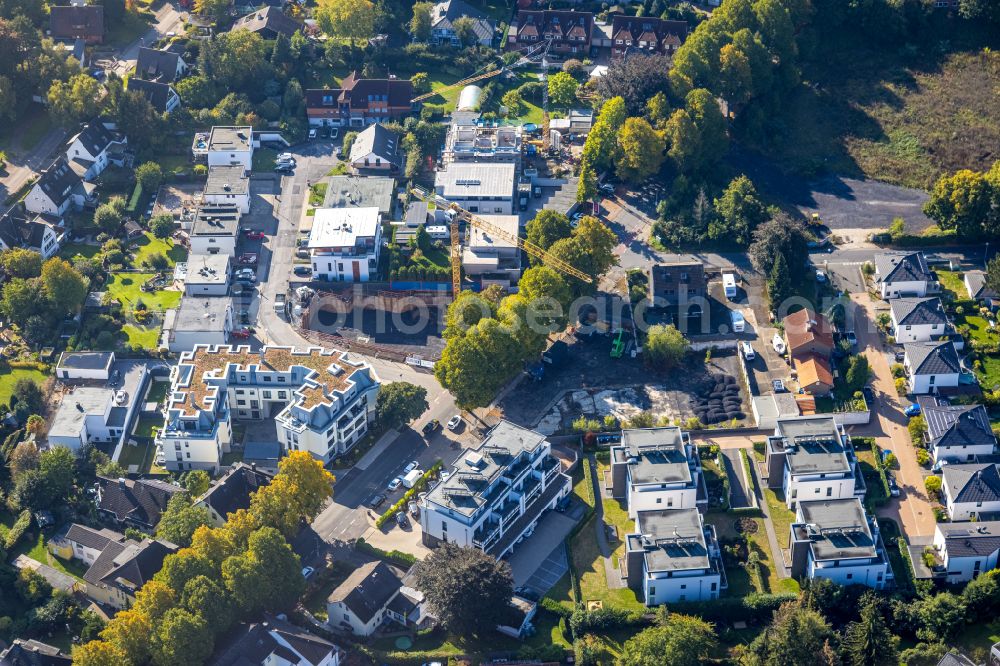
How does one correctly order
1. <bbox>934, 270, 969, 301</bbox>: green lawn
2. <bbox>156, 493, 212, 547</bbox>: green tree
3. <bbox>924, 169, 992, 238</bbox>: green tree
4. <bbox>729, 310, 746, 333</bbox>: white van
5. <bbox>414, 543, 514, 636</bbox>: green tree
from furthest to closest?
<bbox>924, 169, 992, 238</bbox>: green tree, <bbox>934, 270, 969, 301</bbox>: green lawn, <bbox>729, 310, 746, 333</bbox>: white van, <bbox>156, 493, 212, 547</bbox>: green tree, <bbox>414, 543, 514, 636</bbox>: green tree

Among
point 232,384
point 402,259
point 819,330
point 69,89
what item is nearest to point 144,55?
point 69,89

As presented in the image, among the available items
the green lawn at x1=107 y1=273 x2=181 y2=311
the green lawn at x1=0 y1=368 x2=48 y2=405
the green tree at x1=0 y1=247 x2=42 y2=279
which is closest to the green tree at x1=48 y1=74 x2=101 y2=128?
the green tree at x1=0 y1=247 x2=42 y2=279

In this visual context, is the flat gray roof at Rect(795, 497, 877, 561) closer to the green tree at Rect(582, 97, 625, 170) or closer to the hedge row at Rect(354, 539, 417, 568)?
the hedge row at Rect(354, 539, 417, 568)

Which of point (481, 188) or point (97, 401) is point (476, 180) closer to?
point (481, 188)

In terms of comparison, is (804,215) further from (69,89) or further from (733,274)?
(69,89)

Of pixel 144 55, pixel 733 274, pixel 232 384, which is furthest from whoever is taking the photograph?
pixel 144 55

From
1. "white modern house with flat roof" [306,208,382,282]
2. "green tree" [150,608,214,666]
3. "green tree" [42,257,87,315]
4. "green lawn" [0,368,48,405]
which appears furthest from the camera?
"white modern house with flat roof" [306,208,382,282]

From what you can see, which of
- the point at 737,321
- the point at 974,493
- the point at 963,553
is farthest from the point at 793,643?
the point at 737,321
